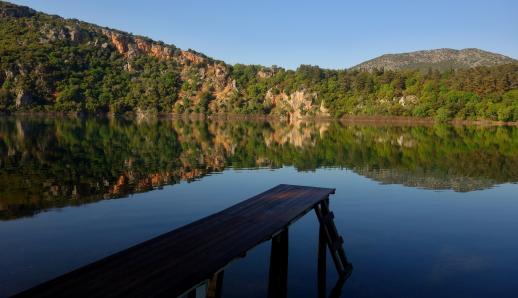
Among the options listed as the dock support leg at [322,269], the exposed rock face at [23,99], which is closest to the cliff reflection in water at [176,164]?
the dock support leg at [322,269]

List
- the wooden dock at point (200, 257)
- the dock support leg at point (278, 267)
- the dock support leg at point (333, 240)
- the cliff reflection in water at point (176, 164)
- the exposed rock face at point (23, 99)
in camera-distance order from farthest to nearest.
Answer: the exposed rock face at point (23, 99)
the cliff reflection in water at point (176, 164)
the dock support leg at point (333, 240)
the dock support leg at point (278, 267)
the wooden dock at point (200, 257)

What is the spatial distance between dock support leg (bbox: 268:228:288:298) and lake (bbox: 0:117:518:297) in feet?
2.34

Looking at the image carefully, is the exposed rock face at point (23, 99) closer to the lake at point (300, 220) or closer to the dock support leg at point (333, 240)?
the lake at point (300, 220)

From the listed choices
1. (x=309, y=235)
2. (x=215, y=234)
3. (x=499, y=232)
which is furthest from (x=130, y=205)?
(x=499, y=232)

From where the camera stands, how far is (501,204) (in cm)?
2609

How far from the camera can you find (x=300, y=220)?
2103 centimetres

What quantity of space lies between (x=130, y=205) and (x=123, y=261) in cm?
1518

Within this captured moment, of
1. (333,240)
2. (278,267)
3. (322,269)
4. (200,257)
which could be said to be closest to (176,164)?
(333,240)

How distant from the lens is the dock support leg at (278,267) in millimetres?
12133

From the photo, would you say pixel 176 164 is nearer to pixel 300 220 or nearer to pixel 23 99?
pixel 300 220

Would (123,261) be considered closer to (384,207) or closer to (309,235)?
(309,235)

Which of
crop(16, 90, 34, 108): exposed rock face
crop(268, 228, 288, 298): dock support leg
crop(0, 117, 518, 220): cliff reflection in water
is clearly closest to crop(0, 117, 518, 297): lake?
crop(0, 117, 518, 220): cliff reflection in water

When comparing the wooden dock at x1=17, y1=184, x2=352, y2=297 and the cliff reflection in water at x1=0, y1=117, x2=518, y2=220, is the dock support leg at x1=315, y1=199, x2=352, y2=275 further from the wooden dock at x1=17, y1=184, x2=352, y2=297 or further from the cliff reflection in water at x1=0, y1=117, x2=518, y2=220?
the cliff reflection in water at x1=0, y1=117, x2=518, y2=220

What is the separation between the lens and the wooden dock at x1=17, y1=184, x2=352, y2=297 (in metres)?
7.71
